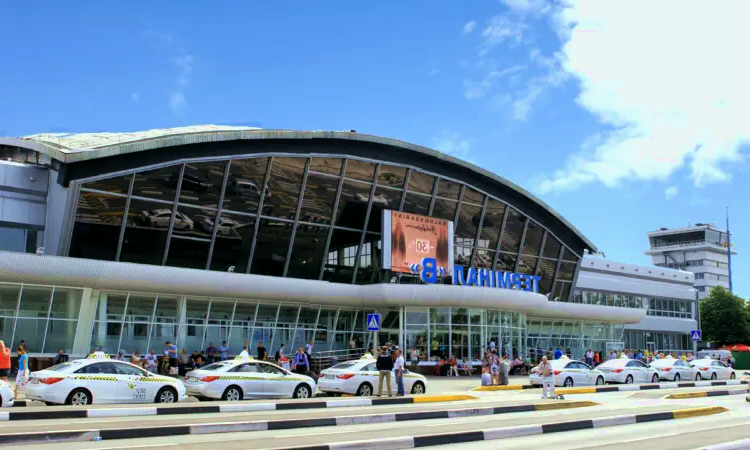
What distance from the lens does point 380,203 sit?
136 ft

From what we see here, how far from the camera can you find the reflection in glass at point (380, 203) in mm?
41344

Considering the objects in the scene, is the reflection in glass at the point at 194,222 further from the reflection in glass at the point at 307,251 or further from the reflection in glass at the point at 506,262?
the reflection in glass at the point at 506,262

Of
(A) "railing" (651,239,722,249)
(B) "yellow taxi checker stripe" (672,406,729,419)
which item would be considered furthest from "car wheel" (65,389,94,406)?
(A) "railing" (651,239,722,249)

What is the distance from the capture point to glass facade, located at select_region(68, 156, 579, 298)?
110ft

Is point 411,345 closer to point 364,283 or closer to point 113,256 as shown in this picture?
point 364,283

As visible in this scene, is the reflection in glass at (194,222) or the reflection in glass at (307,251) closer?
the reflection in glass at (194,222)

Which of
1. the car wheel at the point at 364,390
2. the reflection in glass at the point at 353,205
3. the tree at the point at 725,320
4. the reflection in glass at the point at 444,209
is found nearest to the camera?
the car wheel at the point at 364,390

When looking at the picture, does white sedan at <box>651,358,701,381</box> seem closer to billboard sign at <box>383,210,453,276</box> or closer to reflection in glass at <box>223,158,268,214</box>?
billboard sign at <box>383,210,453,276</box>

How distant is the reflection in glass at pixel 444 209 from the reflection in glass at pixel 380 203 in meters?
2.86

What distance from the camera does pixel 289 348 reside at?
37875 millimetres

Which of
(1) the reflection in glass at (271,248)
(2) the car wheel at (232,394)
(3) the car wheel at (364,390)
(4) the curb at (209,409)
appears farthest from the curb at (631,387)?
(1) the reflection in glass at (271,248)

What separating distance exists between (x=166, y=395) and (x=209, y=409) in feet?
7.58

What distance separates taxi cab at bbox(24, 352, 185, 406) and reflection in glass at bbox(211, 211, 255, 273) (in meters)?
14.7

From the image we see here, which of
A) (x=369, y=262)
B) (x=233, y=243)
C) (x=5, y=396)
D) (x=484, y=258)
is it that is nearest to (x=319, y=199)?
(x=369, y=262)
